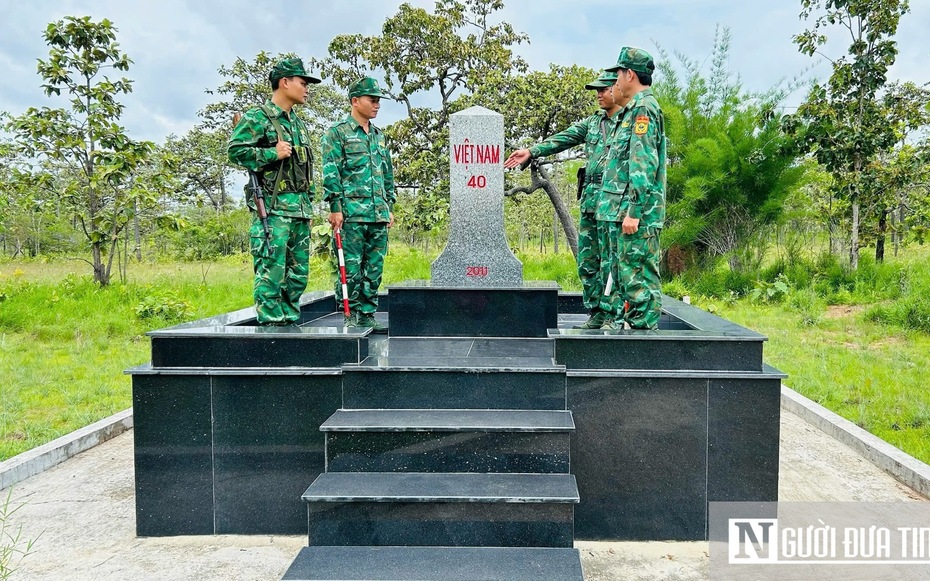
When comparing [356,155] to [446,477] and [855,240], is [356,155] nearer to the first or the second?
[446,477]

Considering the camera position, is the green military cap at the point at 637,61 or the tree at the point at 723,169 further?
the tree at the point at 723,169

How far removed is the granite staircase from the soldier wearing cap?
0.71m

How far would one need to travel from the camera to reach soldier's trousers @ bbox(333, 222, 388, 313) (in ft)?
14.8

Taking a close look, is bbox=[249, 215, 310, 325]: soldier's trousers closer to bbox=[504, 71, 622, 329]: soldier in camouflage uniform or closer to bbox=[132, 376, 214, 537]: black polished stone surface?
bbox=[132, 376, 214, 537]: black polished stone surface

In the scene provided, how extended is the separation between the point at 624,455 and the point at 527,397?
0.58 meters

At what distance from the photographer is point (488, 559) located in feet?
8.54

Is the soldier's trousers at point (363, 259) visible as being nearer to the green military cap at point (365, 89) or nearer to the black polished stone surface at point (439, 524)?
the green military cap at point (365, 89)

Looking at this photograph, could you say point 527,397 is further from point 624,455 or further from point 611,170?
point 611,170

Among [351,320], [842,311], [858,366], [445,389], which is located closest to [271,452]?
[445,389]

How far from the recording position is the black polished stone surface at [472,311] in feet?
14.5

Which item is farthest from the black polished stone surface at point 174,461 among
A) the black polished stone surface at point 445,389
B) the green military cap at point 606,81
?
the green military cap at point 606,81

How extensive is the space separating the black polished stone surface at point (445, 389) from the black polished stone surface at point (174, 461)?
2.71ft

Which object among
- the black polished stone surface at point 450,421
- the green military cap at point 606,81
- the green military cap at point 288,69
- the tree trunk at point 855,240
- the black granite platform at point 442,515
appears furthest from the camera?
the tree trunk at point 855,240

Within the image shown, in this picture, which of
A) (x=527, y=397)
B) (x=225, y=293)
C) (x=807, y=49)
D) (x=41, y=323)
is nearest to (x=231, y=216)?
(x=225, y=293)
